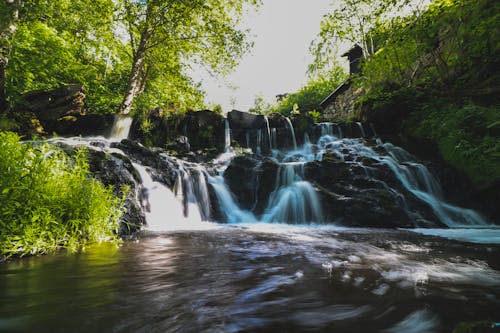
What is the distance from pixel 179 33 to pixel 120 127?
659cm

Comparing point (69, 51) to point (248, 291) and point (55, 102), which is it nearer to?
point (55, 102)

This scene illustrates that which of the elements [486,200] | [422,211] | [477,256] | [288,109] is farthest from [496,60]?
[288,109]

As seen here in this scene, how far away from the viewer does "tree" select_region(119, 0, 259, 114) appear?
1280 cm

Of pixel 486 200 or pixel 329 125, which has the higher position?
pixel 329 125

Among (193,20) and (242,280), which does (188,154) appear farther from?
(242,280)

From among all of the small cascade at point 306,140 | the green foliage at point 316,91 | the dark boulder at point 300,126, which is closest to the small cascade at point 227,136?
the dark boulder at point 300,126

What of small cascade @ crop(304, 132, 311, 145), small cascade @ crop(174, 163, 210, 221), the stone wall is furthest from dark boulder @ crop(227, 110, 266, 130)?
the stone wall

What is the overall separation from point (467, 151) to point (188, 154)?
35.0 ft

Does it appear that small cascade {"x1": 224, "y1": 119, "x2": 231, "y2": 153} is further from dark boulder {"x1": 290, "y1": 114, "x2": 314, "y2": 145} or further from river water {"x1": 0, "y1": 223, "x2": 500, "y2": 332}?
river water {"x1": 0, "y1": 223, "x2": 500, "y2": 332}

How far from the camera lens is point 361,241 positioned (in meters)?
4.19

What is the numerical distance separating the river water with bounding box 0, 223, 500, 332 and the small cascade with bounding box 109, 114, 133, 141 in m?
10.5

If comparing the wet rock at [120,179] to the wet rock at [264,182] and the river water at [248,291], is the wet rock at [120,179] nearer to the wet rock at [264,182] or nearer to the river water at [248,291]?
the river water at [248,291]

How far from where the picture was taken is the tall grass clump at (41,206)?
2719mm

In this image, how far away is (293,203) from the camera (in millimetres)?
7426
